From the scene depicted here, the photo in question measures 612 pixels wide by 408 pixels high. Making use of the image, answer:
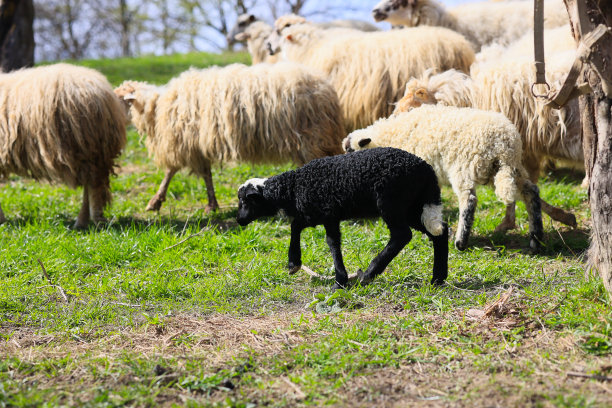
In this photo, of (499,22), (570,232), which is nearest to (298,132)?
(570,232)

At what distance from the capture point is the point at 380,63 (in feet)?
24.2

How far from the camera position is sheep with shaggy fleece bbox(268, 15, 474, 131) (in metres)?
7.33

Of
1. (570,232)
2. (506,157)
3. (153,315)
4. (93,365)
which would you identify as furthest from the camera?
(570,232)

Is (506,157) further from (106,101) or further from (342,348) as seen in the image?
(106,101)

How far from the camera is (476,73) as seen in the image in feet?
21.3

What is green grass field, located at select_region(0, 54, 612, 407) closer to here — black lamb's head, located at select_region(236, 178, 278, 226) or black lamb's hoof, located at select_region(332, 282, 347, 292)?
black lamb's hoof, located at select_region(332, 282, 347, 292)

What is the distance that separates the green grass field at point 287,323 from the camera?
114 inches

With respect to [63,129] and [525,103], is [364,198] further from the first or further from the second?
[63,129]

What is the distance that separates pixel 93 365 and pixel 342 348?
4.18 ft

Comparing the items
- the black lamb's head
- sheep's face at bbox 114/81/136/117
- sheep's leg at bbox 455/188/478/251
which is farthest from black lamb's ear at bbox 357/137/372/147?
sheep's face at bbox 114/81/136/117

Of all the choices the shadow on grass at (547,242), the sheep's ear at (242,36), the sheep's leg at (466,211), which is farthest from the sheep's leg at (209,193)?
the sheep's ear at (242,36)

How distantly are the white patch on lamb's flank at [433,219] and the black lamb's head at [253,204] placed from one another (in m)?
1.04

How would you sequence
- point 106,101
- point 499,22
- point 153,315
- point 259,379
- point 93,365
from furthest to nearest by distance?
point 499,22 < point 106,101 < point 153,315 < point 93,365 < point 259,379

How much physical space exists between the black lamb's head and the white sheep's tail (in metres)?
1.73
